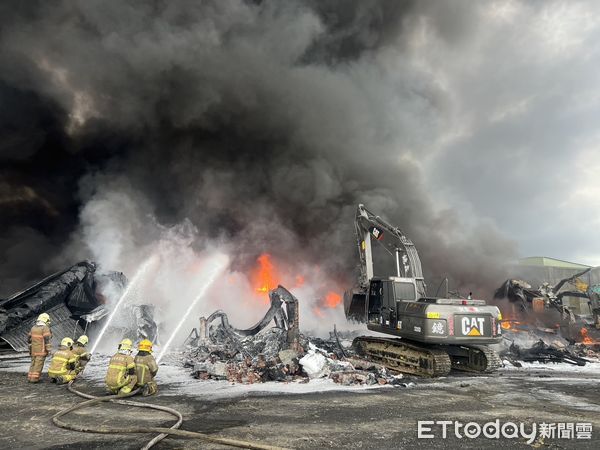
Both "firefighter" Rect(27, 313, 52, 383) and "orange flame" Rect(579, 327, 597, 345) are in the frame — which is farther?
"orange flame" Rect(579, 327, 597, 345)

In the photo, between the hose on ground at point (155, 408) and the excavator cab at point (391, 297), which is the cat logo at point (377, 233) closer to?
the excavator cab at point (391, 297)

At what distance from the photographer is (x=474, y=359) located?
10.8m

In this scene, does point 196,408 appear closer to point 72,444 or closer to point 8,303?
point 72,444

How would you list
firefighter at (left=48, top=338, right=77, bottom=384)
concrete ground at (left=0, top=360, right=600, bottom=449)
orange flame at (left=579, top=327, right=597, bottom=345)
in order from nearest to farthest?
1. concrete ground at (left=0, top=360, right=600, bottom=449)
2. firefighter at (left=48, top=338, right=77, bottom=384)
3. orange flame at (left=579, top=327, right=597, bottom=345)

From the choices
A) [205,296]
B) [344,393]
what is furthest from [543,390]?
[205,296]

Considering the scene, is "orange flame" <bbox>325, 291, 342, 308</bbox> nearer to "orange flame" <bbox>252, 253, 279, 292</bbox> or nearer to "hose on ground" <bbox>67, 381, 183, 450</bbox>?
"orange flame" <bbox>252, 253, 279, 292</bbox>

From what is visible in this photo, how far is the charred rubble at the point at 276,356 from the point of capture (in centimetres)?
943

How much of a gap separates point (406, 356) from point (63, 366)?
336 inches

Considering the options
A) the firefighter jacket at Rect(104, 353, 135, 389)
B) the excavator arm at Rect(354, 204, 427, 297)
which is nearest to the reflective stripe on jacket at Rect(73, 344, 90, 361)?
the firefighter jacket at Rect(104, 353, 135, 389)

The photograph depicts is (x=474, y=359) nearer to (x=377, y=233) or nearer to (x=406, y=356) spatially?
(x=406, y=356)

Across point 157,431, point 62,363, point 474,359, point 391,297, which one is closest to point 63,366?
point 62,363

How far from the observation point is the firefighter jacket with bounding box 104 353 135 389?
7387mm

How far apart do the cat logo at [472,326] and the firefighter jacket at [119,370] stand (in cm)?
763

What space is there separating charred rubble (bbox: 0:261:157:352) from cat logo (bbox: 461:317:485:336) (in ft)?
34.8
